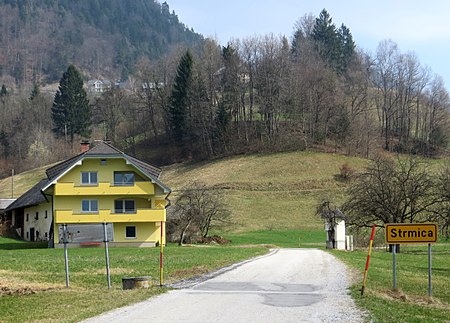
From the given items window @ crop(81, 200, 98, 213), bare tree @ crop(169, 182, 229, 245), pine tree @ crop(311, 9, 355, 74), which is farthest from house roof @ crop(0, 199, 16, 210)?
pine tree @ crop(311, 9, 355, 74)

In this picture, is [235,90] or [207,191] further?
[235,90]

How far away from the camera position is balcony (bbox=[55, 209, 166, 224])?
54.8 m

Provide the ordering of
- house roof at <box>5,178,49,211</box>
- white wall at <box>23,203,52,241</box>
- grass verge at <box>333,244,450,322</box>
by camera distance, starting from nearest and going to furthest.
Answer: grass verge at <box>333,244,450,322</box> → white wall at <box>23,203,52,241</box> → house roof at <box>5,178,49,211</box>

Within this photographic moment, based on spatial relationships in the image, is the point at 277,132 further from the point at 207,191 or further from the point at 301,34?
the point at 301,34

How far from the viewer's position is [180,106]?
339 feet

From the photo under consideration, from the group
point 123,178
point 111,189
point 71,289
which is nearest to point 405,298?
point 71,289

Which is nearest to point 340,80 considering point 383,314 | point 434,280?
point 434,280

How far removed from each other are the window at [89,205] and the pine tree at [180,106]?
45357 mm

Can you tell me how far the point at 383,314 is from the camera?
13.9 m

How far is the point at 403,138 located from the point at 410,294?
3431 inches

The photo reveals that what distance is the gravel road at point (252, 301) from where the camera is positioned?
13.4m

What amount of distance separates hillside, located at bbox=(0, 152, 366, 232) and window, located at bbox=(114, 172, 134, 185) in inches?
613

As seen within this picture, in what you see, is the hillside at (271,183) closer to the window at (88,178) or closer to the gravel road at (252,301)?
the window at (88,178)

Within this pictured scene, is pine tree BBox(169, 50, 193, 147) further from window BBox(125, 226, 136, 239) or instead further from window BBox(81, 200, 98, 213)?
window BBox(125, 226, 136, 239)
